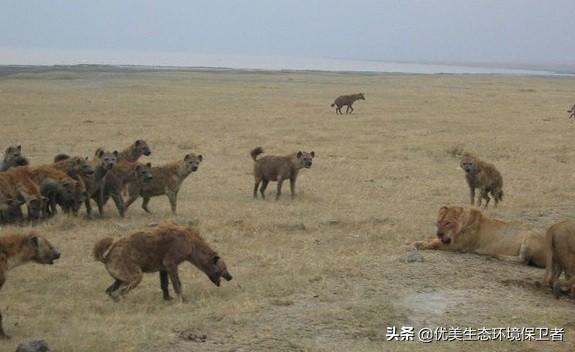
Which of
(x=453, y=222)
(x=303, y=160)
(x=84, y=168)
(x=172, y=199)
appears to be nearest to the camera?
(x=453, y=222)

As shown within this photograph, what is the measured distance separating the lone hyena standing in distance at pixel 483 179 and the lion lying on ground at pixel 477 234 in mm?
3876

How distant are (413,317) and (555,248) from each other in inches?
77.6

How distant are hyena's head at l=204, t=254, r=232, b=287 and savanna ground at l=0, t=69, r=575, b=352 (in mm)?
147

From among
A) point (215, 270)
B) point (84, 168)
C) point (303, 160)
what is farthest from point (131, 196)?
point (215, 270)

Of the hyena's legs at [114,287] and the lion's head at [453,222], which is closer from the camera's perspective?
the hyena's legs at [114,287]

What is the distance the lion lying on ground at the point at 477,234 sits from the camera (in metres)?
8.95

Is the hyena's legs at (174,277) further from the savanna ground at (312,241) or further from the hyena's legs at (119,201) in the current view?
the hyena's legs at (119,201)

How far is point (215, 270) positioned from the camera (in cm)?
778

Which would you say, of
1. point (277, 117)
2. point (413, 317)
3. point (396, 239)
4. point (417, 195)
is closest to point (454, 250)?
point (396, 239)

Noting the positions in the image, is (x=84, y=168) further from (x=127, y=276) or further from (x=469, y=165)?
(x=469, y=165)

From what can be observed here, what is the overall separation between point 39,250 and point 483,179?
8.21m

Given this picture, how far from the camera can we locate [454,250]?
30.0 feet

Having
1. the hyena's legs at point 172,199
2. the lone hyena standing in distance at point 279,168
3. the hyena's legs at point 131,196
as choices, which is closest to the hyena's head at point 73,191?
the hyena's legs at point 131,196

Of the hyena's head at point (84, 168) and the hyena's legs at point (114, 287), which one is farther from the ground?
the hyena's head at point (84, 168)
